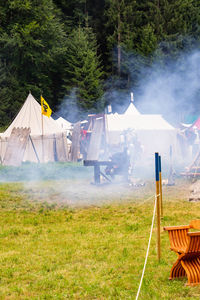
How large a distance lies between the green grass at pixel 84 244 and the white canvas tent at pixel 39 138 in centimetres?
1090

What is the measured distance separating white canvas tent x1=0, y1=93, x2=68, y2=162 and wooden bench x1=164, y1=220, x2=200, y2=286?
18239 millimetres

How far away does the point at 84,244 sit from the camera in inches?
281

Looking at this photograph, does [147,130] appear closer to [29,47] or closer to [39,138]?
[39,138]

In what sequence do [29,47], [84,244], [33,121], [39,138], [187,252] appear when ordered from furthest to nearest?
[29,47] → [33,121] → [39,138] → [84,244] → [187,252]

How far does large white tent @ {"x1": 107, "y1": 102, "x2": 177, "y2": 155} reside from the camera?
25.6m

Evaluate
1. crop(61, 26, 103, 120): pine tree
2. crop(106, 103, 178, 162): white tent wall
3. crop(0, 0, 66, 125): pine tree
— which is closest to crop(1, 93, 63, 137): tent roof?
crop(106, 103, 178, 162): white tent wall

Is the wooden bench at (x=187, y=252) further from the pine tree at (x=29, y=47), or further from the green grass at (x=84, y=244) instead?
the pine tree at (x=29, y=47)

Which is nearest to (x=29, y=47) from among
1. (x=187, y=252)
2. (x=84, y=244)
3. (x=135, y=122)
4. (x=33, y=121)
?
(x=33, y=121)

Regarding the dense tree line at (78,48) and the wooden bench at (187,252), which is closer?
the wooden bench at (187,252)

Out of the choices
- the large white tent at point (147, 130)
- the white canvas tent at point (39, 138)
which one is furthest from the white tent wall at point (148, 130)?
the white canvas tent at point (39, 138)

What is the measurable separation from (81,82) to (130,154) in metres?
28.1

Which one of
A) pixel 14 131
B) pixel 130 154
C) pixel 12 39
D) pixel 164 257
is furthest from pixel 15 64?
pixel 164 257

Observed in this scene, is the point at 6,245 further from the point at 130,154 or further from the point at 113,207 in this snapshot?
the point at 130,154

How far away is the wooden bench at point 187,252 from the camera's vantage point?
4.94 m
